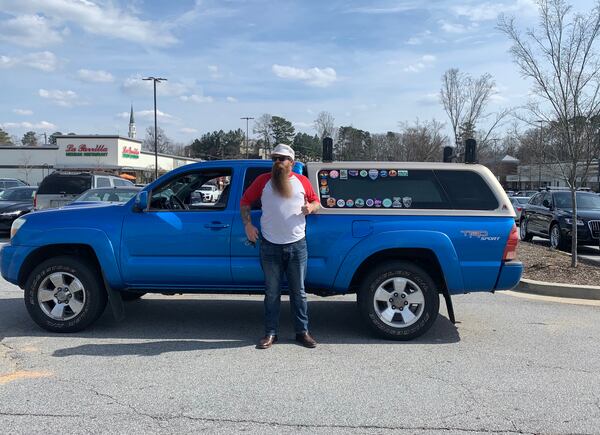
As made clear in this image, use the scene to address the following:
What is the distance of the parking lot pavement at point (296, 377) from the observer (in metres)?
3.71

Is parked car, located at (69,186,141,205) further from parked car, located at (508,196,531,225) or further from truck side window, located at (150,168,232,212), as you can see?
parked car, located at (508,196,531,225)

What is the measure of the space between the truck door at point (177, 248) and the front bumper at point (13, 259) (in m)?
1.08

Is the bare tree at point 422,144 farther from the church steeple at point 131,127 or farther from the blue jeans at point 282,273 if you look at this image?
the church steeple at point 131,127

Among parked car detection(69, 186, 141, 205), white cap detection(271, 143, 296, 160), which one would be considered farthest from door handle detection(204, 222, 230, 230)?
parked car detection(69, 186, 141, 205)

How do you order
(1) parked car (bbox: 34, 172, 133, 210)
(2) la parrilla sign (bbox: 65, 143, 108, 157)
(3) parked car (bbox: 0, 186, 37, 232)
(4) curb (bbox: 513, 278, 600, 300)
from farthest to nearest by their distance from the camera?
(2) la parrilla sign (bbox: 65, 143, 108, 157)
(3) parked car (bbox: 0, 186, 37, 232)
(1) parked car (bbox: 34, 172, 133, 210)
(4) curb (bbox: 513, 278, 600, 300)

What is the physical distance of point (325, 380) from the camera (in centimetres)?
445

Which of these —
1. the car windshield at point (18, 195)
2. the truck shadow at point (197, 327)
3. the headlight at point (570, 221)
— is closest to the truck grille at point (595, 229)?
the headlight at point (570, 221)

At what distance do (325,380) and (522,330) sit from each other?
2.81 m

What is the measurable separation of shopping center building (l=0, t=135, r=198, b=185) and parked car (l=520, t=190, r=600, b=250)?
158 feet

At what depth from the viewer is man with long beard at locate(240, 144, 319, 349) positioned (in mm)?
5062

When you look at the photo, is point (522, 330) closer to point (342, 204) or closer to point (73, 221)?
point (342, 204)

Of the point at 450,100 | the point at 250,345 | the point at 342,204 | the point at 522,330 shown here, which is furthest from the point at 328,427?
the point at 450,100

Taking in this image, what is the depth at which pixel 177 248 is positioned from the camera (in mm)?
5547

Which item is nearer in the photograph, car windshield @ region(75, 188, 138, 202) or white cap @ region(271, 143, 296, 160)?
white cap @ region(271, 143, 296, 160)
